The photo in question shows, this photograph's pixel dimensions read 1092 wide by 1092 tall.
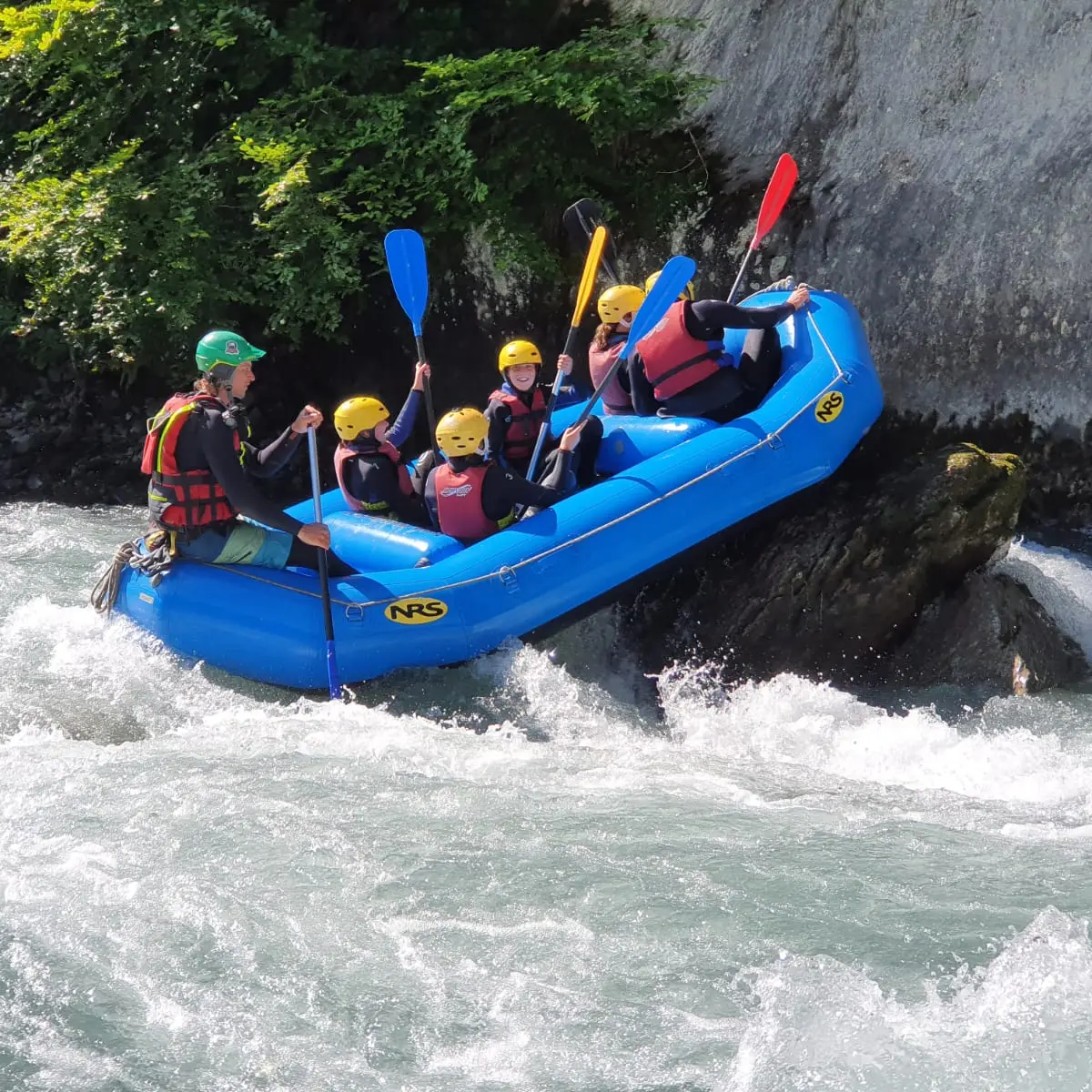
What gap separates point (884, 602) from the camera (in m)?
5.95

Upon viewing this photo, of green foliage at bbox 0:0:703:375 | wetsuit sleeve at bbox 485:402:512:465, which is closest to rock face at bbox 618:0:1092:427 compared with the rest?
green foliage at bbox 0:0:703:375

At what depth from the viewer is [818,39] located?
26.2ft

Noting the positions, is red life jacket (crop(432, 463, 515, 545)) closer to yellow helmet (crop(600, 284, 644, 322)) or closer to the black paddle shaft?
the black paddle shaft

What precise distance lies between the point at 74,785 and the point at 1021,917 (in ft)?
9.05

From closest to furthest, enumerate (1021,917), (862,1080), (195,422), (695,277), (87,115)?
(862,1080) < (1021,917) < (195,422) < (695,277) < (87,115)

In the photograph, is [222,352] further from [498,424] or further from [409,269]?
[409,269]

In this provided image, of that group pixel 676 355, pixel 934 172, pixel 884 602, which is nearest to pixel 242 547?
pixel 676 355

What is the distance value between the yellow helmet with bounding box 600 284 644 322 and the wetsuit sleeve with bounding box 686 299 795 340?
430 millimetres

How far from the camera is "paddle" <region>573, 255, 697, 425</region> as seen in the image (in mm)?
6203

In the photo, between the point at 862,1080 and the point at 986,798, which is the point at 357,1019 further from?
the point at 986,798

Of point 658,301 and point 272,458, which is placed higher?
point 658,301

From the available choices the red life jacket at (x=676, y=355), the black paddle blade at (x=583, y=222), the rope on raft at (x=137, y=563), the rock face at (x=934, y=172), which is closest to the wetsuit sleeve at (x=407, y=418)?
the red life jacket at (x=676, y=355)

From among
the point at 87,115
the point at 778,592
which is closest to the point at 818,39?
the point at 778,592

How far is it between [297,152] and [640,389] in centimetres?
268
